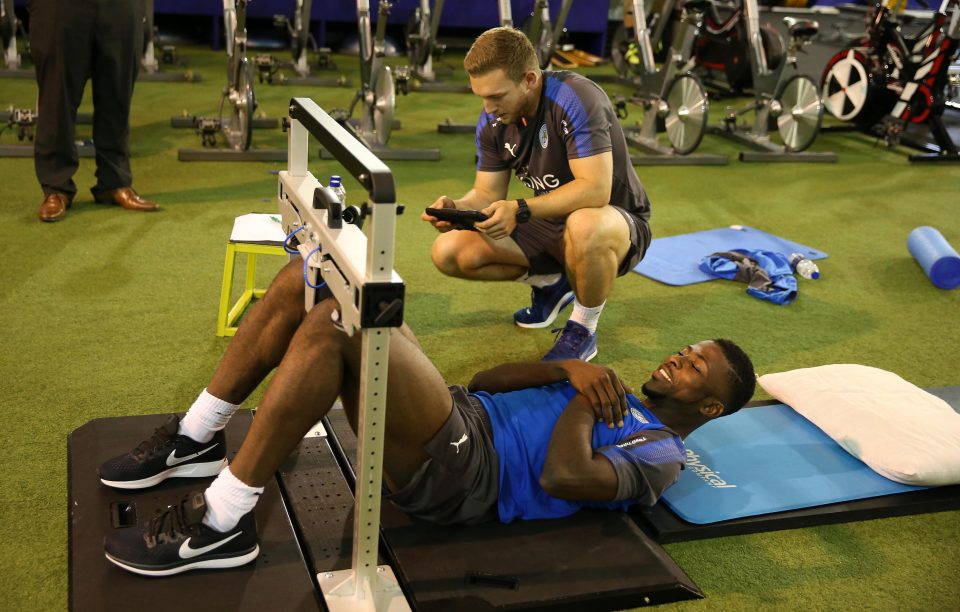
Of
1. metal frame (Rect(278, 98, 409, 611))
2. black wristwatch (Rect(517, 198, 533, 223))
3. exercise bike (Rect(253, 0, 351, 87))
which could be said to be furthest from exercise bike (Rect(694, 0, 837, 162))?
metal frame (Rect(278, 98, 409, 611))

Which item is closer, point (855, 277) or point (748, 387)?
point (748, 387)

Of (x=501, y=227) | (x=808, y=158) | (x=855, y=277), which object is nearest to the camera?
(x=501, y=227)

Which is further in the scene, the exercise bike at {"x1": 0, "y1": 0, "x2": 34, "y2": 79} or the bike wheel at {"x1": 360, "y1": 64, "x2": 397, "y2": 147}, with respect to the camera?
the exercise bike at {"x1": 0, "y1": 0, "x2": 34, "y2": 79}

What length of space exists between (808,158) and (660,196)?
1.54m

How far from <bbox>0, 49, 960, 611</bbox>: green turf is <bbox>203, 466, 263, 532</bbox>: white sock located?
346mm

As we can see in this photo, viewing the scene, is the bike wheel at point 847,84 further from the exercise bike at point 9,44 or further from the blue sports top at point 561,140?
the exercise bike at point 9,44

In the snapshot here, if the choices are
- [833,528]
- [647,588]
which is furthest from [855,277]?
[647,588]

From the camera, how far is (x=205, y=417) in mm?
2150

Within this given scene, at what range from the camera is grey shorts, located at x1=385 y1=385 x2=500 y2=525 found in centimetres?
196

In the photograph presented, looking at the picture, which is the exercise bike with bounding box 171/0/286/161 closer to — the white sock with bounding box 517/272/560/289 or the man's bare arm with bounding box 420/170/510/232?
the man's bare arm with bounding box 420/170/510/232

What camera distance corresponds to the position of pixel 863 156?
6.48 meters

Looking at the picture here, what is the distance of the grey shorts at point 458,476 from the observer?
196cm

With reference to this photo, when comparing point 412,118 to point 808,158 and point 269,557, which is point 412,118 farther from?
point 269,557

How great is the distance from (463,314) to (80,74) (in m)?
1.89
